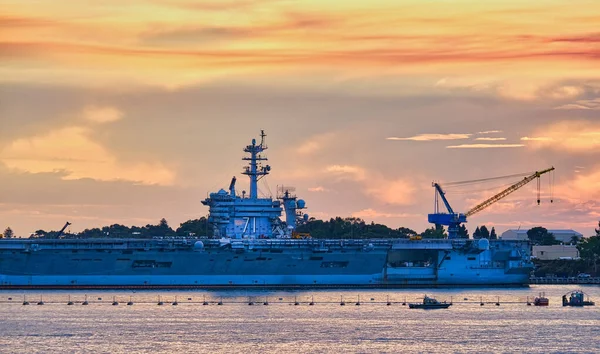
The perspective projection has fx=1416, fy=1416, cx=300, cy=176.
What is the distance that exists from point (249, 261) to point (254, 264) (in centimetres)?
44

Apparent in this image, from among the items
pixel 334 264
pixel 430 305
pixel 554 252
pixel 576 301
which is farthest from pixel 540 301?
pixel 554 252

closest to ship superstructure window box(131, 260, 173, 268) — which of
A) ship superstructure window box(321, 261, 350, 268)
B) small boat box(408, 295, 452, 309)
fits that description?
ship superstructure window box(321, 261, 350, 268)

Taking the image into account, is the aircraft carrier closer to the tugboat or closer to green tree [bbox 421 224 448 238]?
the tugboat

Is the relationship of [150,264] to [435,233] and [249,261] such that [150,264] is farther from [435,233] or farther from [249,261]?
[435,233]

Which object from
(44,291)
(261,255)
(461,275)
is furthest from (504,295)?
(44,291)

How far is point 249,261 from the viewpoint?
343ft

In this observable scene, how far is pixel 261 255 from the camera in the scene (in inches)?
4124

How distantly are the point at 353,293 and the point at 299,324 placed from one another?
22508mm

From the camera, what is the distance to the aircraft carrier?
338ft

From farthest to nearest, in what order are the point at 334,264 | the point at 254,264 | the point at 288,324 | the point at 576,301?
the point at 334,264 → the point at 254,264 → the point at 576,301 → the point at 288,324

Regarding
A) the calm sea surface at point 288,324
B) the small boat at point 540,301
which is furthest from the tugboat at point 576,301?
the small boat at point 540,301

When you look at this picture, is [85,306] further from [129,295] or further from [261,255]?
[261,255]

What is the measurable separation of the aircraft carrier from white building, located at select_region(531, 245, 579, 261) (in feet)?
185

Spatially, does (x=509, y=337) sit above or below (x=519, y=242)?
below
